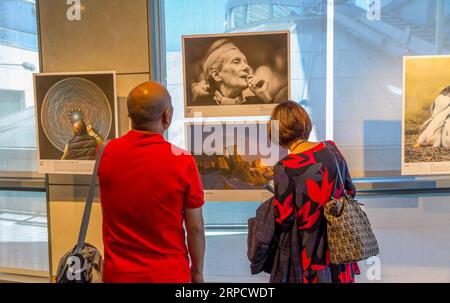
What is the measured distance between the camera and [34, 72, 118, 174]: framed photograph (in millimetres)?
2646

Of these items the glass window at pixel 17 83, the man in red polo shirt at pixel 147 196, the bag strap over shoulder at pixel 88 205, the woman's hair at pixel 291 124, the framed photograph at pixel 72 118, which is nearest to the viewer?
the man in red polo shirt at pixel 147 196

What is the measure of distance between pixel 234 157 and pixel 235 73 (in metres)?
0.59

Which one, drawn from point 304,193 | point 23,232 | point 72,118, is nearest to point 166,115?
point 304,193

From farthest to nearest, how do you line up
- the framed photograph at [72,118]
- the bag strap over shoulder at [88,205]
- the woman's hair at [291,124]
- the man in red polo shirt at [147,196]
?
the framed photograph at [72,118] → the woman's hair at [291,124] → the bag strap over shoulder at [88,205] → the man in red polo shirt at [147,196]

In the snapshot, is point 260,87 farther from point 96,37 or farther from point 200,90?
point 96,37

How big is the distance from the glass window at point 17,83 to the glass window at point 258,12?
6.13ft

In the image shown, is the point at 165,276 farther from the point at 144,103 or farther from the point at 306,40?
the point at 306,40

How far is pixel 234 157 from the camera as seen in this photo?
→ 2.56 m

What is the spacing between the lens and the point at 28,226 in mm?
3305

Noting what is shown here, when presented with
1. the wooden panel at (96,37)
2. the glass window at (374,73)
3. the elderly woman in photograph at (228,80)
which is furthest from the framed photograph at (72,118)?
the glass window at (374,73)

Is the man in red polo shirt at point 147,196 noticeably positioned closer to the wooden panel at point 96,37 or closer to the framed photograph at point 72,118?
the framed photograph at point 72,118

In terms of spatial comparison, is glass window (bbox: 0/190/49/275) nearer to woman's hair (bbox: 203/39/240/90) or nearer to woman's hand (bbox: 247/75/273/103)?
woman's hair (bbox: 203/39/240/90)

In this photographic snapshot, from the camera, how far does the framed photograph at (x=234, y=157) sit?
252 centimetres

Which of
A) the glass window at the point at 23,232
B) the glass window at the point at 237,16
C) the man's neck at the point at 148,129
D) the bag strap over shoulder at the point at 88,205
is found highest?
the glass window at the point at 237,16
